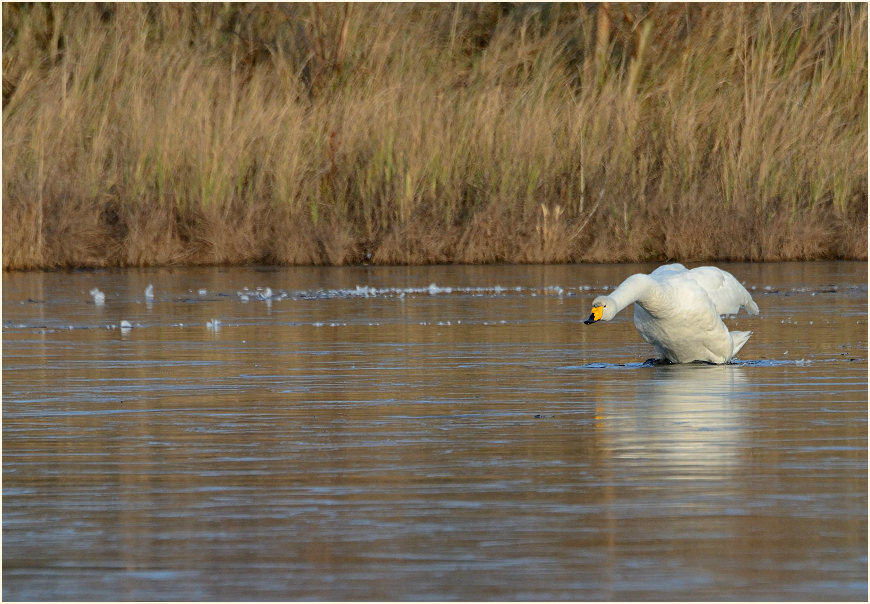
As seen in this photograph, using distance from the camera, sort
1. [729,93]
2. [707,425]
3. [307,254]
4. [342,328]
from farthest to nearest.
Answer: [729,93]
[307,254]
[342,328]
[707,425]

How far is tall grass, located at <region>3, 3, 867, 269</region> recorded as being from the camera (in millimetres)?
21453

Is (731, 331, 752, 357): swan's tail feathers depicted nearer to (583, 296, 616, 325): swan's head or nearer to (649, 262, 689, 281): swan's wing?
(649, 262, 689, 281): swan's wing

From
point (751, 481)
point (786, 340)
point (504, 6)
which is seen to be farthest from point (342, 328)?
point (504, 6)

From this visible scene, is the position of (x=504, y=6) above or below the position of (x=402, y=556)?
above

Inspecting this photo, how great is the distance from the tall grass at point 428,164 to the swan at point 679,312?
1094 centimetres

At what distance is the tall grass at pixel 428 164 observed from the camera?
21.5m

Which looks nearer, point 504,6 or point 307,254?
point 307,254

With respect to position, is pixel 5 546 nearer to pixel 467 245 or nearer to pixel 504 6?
pixel 467 245

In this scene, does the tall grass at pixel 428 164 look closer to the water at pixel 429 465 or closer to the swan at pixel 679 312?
the water at pixel 429 465

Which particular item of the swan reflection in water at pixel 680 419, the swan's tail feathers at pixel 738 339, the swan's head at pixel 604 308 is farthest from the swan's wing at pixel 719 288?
the swan's head at pixel 604 308

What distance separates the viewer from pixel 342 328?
13203 millimetres

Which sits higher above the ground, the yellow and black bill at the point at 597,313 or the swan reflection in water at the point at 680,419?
the yellow and black bill at the point at 597,313

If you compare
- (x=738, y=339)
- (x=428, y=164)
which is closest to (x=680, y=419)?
(x=738, y=339)

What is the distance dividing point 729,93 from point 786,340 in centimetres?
1172
